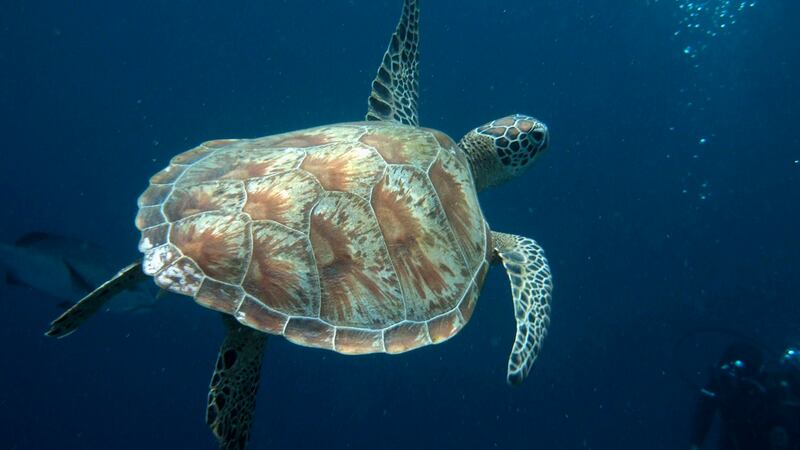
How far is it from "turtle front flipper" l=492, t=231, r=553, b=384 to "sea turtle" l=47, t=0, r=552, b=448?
0.04 ft

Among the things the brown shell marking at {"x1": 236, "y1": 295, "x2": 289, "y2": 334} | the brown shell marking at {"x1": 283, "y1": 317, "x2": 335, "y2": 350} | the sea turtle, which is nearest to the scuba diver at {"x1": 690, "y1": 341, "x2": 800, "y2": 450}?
the sea turtle

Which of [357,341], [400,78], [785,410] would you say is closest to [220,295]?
[357,341]

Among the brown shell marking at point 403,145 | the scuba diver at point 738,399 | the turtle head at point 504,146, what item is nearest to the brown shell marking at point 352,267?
the brown shell marking at point 403,145

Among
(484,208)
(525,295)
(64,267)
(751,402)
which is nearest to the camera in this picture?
(525,295)

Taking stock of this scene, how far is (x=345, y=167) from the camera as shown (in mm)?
2910

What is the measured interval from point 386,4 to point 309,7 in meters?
2.52

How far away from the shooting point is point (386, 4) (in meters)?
16.5

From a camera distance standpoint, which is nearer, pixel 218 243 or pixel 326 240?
pixel 218 243

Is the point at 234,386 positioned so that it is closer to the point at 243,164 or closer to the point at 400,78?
the point at 243,164

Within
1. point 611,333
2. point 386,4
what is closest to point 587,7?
point 386,4

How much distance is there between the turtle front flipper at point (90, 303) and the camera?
98.3 inches

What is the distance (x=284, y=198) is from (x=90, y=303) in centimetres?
111

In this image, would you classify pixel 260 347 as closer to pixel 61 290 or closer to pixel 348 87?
pixel 61 290

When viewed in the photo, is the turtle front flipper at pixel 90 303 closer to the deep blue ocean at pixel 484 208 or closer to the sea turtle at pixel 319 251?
the sea turtle at pixel 319 251
